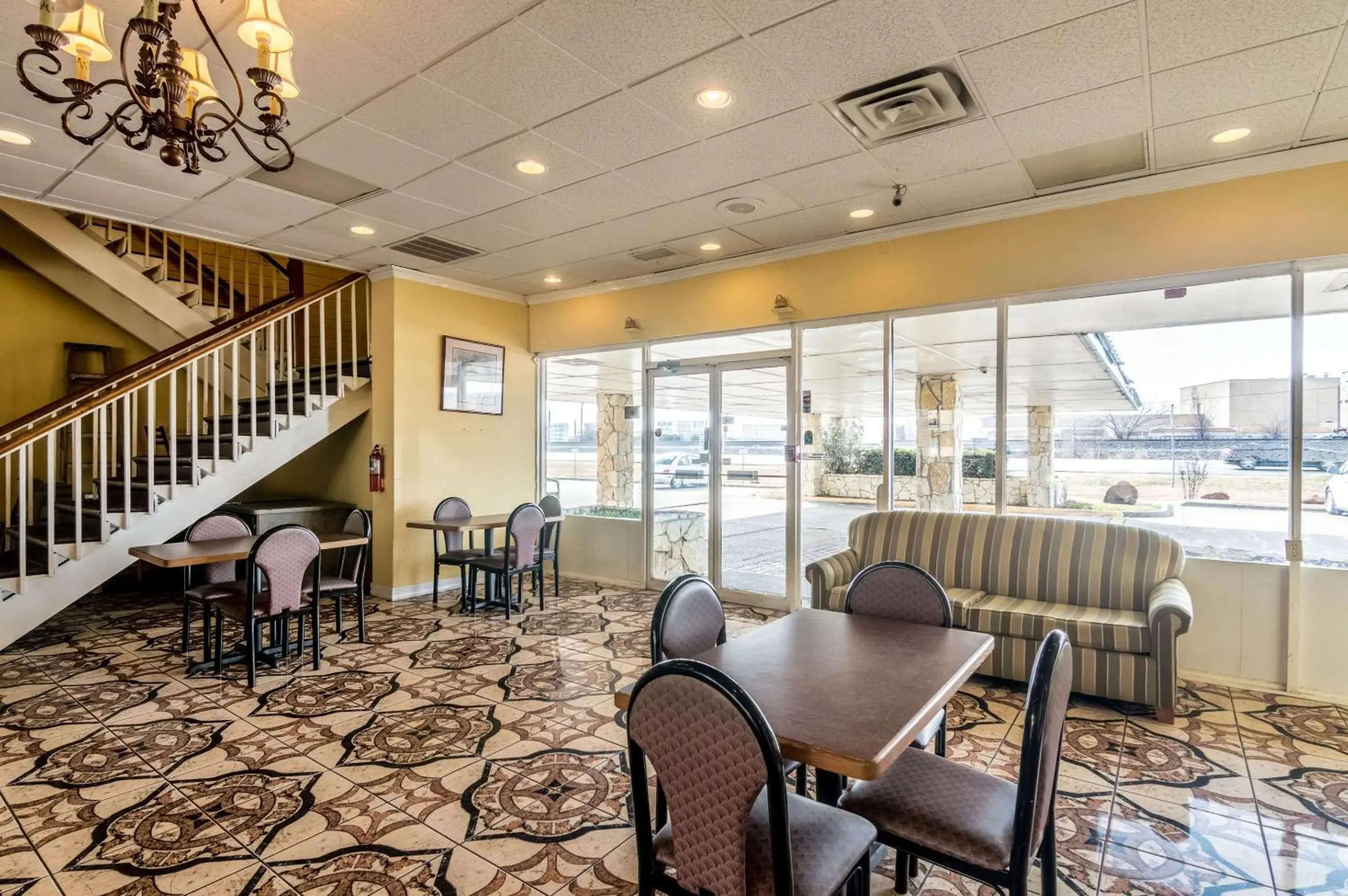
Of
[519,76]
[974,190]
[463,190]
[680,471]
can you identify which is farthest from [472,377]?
[974,190]

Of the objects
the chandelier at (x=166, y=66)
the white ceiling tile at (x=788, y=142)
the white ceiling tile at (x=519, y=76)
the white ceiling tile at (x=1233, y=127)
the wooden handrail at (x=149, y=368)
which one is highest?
the white ceiling tile at (x=519, y=76)

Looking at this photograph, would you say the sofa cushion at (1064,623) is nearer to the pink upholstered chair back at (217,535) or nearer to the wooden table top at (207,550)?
the wooden table top at (207,550)

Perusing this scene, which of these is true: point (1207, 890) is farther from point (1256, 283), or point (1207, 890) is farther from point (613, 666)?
point (1256, 283)

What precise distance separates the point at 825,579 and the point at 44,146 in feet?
17.4

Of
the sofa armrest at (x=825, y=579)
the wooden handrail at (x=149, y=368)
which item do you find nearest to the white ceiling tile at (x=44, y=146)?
the wooden handrail at (x=149, y=368)

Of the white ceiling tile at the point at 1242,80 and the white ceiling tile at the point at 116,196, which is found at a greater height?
the white ceiling tile at the point at 116,196

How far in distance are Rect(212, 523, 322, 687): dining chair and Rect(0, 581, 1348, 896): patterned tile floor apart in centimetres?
27

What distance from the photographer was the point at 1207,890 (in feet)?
7.11

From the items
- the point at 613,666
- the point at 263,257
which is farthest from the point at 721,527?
the point at 263,257

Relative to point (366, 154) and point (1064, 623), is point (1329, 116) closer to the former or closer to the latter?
point (1064, 623)

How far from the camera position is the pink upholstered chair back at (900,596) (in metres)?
2.71

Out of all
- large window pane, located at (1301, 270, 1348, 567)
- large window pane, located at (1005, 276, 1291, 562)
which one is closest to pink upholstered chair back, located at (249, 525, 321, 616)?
large window pane, located at (1005, 276, 1291, 562)

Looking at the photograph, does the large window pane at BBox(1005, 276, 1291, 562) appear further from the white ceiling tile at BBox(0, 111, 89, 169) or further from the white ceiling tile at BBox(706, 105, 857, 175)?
the white ceiling tile at BBox(0, 111, 89, 169)

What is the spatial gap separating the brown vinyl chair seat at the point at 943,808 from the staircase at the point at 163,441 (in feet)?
15.6
